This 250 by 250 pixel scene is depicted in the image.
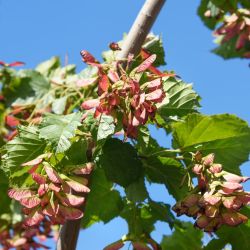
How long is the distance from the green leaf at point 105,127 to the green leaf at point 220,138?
21 cm

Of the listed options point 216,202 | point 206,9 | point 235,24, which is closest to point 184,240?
point 216,202

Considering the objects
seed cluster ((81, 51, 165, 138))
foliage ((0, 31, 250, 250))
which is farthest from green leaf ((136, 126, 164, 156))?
seed cluster ((81, 51, 165, 138))

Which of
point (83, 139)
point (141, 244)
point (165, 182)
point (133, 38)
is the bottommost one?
point (141, 244)

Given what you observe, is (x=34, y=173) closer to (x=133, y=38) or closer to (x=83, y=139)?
(x=83, y=139)

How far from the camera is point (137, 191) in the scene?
1.06 m

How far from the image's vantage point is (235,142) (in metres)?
1.05

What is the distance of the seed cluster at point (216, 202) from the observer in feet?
2.83

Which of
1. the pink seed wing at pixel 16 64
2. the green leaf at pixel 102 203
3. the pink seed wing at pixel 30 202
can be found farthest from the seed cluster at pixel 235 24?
the pink seed wing at pixel 30 202

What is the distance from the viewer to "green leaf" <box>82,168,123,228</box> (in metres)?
1.20

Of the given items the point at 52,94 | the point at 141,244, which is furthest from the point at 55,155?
the point at 52,94

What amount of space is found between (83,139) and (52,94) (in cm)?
89

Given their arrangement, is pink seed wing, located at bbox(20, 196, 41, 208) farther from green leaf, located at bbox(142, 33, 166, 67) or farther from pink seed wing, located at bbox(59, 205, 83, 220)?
green leaf, located at bbox(142, 33, 166, 67)

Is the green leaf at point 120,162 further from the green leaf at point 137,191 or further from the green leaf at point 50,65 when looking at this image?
the green leaf at point 50,65

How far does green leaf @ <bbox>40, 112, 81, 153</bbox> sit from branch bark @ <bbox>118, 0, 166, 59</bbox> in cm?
17
